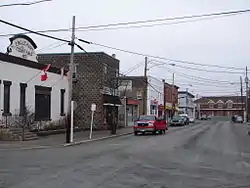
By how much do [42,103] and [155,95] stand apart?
146ft

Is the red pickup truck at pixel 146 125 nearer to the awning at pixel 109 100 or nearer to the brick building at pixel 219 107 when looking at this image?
the awning at pixel 109 100

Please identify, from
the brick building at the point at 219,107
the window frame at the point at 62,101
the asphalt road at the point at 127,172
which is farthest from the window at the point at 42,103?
the brick building at the point at 219,107

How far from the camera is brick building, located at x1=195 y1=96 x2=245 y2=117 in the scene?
171 metres

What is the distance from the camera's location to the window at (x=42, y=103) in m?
36.2

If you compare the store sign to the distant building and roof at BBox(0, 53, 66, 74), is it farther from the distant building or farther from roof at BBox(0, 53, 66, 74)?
the distant building

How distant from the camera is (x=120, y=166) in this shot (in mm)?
15227

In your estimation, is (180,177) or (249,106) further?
(249,106)

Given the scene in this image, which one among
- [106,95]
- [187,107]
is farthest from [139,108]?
[187,107]

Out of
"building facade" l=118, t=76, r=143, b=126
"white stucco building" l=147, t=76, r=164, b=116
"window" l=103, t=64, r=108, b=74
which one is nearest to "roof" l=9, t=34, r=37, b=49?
"window" l=103, t=64, r=108, b=74

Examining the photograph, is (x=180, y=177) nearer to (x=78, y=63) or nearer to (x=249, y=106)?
(x=78, y=63)

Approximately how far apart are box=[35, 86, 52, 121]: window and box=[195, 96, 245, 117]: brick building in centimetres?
13418

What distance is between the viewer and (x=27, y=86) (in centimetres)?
3428

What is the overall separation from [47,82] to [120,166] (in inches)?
939

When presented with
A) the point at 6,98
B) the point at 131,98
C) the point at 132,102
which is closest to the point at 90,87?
the point at 132,102
